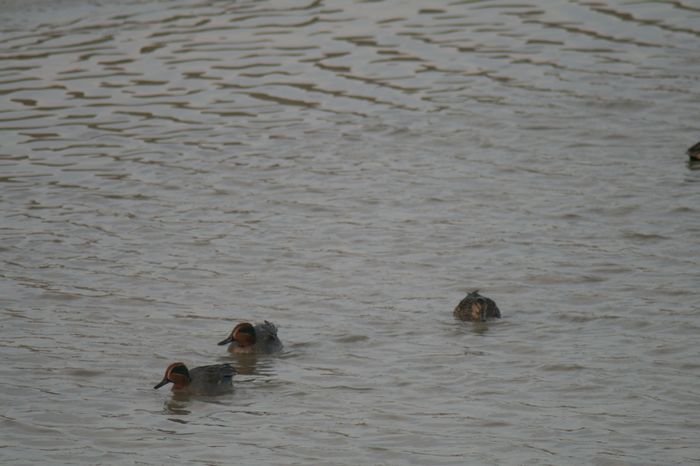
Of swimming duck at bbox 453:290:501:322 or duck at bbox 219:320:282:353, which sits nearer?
duck at bbox 219:320:282:353

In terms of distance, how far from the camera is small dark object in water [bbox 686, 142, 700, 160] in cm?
1638

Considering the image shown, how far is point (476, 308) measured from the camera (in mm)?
12172

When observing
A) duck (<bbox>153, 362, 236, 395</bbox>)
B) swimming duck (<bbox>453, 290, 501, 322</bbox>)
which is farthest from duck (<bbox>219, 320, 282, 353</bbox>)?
swimming duck (<bbox>453, 290, 501, 322</bbox>)

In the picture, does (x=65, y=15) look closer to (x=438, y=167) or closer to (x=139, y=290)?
(x=438, y=167)

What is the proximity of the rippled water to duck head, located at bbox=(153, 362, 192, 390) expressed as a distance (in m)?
0.16

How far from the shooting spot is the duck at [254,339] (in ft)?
38.2

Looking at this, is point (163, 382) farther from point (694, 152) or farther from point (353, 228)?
point (694, 152)

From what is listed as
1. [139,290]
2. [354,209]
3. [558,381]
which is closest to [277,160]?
[354,209]

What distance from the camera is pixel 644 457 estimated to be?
31.7 ft

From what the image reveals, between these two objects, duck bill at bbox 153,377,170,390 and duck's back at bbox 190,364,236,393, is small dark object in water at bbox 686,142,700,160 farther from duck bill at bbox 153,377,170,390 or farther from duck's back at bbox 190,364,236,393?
duck bill at bbox 153,377,170,390

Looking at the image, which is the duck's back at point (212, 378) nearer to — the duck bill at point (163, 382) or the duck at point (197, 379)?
the duck at point (197, 379)

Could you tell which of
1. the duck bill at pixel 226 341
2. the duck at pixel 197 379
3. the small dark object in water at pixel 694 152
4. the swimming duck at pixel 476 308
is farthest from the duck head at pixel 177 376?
the small dark object in water at pixel 694 152

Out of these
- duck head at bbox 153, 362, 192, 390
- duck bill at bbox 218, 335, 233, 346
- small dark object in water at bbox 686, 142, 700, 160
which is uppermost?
small dark object in water at bbox 686, 142, 700, 160

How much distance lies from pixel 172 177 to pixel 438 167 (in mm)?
3156
